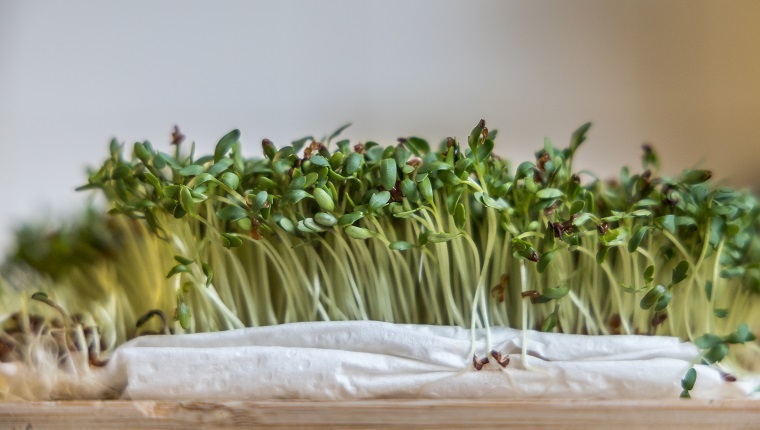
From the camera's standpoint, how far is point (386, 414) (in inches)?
24.3

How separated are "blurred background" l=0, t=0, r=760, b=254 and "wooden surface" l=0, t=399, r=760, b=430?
0.93 meters

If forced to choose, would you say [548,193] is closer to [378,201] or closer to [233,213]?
[378,201]

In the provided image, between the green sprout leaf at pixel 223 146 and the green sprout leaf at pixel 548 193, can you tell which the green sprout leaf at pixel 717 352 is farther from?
the green sprout leaf at pixel 223 146

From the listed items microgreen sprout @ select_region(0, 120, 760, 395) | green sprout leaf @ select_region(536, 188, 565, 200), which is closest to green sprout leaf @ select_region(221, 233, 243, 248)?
microgreen sprout @ select_region(0, 120, 760, 395)

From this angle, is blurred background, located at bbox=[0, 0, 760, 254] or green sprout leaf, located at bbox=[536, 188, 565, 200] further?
blurred background, located at bbox=[0, 0, 760, 254]

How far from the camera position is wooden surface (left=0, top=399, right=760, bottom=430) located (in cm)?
61

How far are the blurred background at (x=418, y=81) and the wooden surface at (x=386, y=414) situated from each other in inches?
36.5

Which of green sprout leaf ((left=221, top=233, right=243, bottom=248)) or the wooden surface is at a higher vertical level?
green sprout leaf ((left=221, top=233, right=243, bottom=248))

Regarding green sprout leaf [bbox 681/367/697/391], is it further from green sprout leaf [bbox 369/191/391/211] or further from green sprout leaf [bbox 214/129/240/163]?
green sprout leaf [bbox 214/129/240/163]

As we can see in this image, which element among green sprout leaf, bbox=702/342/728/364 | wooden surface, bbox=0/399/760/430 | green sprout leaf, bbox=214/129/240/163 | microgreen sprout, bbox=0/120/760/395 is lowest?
wooden surface, bbox=0/399/760/430

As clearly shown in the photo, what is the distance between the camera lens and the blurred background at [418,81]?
1.50 metres

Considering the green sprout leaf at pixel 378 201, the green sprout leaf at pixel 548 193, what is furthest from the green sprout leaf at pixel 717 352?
the green sprout leaf at pixel 378 201

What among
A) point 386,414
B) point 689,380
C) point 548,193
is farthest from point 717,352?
point 386,414

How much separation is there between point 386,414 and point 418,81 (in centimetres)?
102
